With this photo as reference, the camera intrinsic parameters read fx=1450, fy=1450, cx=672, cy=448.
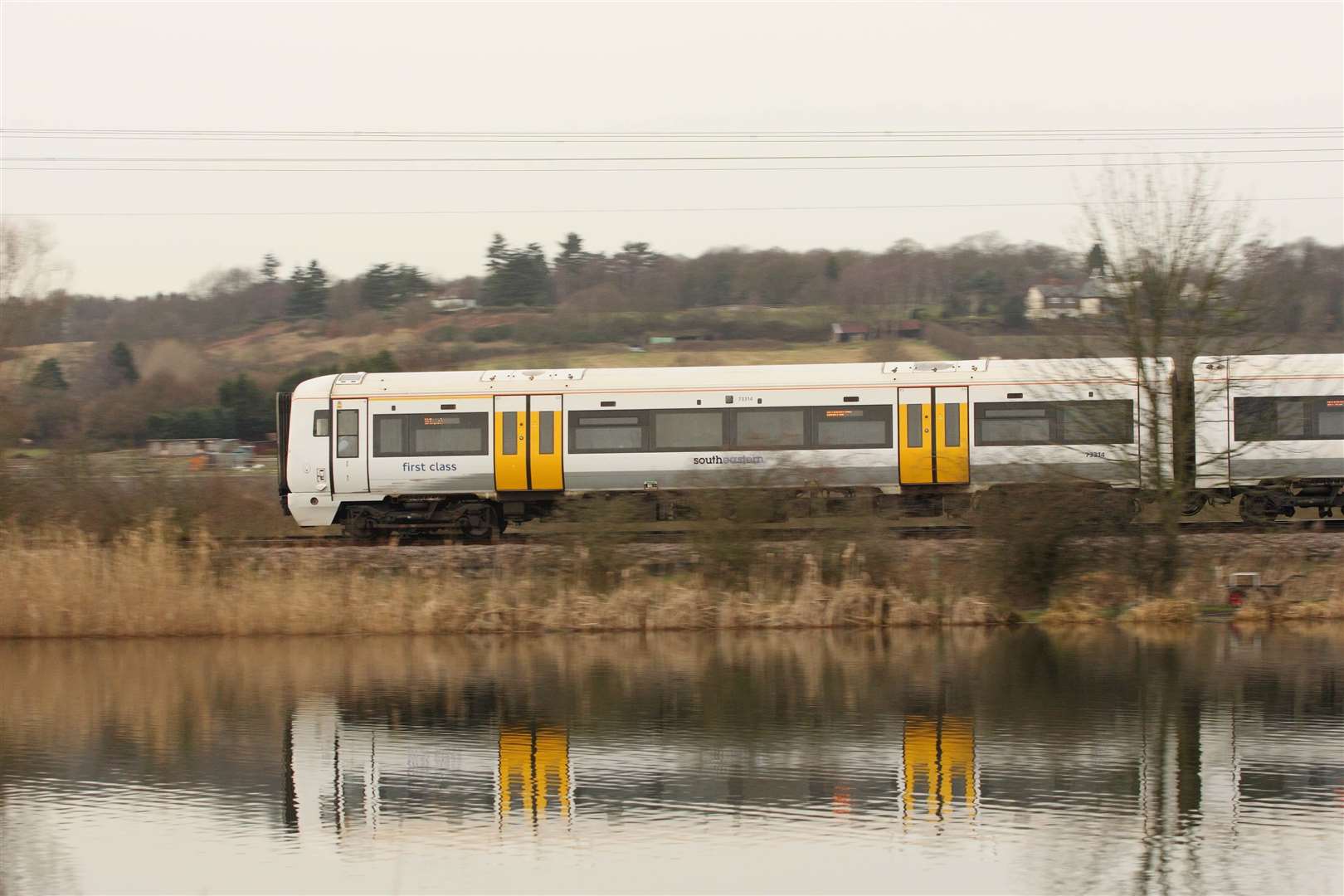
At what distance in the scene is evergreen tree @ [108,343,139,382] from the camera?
2249 inches

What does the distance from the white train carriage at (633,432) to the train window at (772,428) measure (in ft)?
0.07

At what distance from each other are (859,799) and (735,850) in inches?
63.8

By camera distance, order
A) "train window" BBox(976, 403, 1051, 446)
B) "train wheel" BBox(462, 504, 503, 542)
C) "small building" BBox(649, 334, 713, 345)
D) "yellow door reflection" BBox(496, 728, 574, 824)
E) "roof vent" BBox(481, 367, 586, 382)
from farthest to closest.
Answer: "small building" BBox(649, 334, 713, 345), "train wheel" BBox(462, 504, 503, 542), "roof vent" BBox(481, 367, 586, 382), "train window" BBox(976, 403, 1051, 446), "yellow door reflection" BBox(496, 728, 574, 824)

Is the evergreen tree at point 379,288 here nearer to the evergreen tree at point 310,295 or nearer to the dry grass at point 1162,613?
the evergreen tree at point 310,295

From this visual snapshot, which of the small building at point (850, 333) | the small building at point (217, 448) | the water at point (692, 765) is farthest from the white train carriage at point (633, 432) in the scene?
the small building at point (850, 333)

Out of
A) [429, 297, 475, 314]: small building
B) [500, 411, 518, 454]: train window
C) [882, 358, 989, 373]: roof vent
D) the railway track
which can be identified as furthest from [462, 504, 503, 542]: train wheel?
[429, 297, 475, 314]: small building

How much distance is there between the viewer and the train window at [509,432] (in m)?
25.9

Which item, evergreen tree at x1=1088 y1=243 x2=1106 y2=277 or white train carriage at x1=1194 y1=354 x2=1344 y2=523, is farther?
white train carriage at x1=1194 y1=354 x2=1344 y2=523

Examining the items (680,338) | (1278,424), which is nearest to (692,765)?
(1278,424)

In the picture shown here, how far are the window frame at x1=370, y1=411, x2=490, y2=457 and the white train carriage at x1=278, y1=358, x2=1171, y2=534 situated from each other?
1.1 inches

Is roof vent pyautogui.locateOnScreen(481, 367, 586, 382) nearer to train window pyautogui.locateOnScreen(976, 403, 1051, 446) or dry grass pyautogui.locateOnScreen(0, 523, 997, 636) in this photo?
dry grass pyautogui.locateOnScreen(0, 523, 997, 636)

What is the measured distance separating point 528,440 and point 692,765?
13.6m

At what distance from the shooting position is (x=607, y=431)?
84.9 ft

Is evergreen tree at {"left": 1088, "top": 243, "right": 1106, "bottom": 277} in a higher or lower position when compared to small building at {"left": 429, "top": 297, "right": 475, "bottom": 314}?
lower
